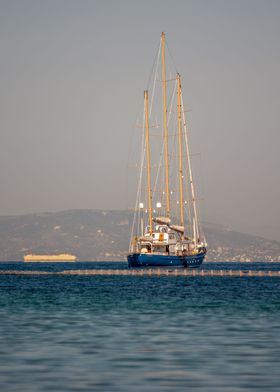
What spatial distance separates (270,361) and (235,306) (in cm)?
3472

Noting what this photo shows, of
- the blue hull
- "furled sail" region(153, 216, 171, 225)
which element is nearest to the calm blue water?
the blue hull

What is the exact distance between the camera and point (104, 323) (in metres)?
52.3

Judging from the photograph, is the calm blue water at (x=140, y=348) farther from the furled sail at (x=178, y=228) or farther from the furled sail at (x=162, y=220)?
the furled sail at (x=178, y=228)

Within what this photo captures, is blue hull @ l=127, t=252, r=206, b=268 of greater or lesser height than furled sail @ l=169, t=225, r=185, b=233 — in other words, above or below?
below

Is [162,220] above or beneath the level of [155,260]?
above

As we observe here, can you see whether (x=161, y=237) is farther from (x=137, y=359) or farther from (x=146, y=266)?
(x=137, y=359)

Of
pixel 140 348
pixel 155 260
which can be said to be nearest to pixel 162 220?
pixel 155 260

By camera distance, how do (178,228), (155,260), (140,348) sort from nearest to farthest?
(140,348) → (155,260) → (178,228)

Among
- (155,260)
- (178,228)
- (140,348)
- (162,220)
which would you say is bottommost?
(140,348)

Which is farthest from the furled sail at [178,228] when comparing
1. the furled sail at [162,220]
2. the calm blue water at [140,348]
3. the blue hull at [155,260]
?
the calm blue water at [140,348]

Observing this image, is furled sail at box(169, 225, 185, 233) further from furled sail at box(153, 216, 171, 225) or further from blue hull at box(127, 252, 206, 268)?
blue hull at box(127, 252, 206, 268)

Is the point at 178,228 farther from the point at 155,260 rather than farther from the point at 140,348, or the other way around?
the point at 140,348

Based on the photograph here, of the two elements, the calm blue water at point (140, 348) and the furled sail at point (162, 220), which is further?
the furled sail at point (162, 220)

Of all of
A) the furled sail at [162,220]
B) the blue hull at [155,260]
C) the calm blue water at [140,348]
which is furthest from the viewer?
the furled sail at [162,220]
